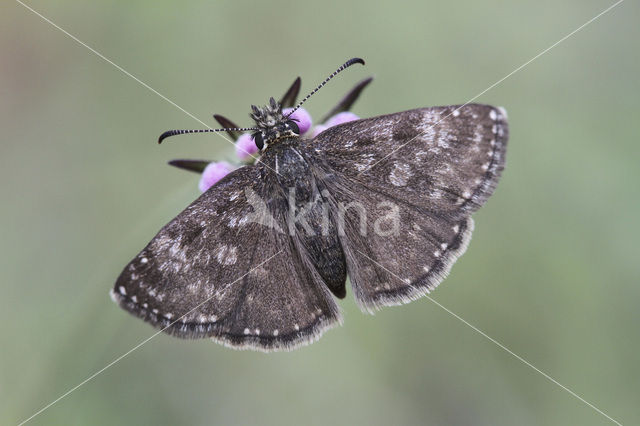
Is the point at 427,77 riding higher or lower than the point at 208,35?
higher

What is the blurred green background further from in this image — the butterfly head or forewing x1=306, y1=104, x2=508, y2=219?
forewing x1=306, y1=104, x2=508, y2=219

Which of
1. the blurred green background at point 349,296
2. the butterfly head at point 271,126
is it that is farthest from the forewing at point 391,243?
the blurred green background at point 349,296

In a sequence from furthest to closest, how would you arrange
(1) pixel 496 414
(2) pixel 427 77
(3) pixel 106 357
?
(2) pixel 427 77, (1) pixel 496 414, (3) pixel 106 357

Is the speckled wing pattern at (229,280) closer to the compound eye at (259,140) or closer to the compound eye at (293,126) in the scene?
the compound eye at (259,140)

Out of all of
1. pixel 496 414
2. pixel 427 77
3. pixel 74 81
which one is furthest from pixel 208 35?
pixel 496 414

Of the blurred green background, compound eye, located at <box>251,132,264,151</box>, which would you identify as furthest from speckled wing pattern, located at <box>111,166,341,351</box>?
the blurred green background

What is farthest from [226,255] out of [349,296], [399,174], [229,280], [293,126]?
[349,296]

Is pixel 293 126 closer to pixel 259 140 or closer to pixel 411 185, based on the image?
pixel 259 140

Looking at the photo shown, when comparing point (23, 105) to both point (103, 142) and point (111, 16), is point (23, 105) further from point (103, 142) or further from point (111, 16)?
point (111, 16)
